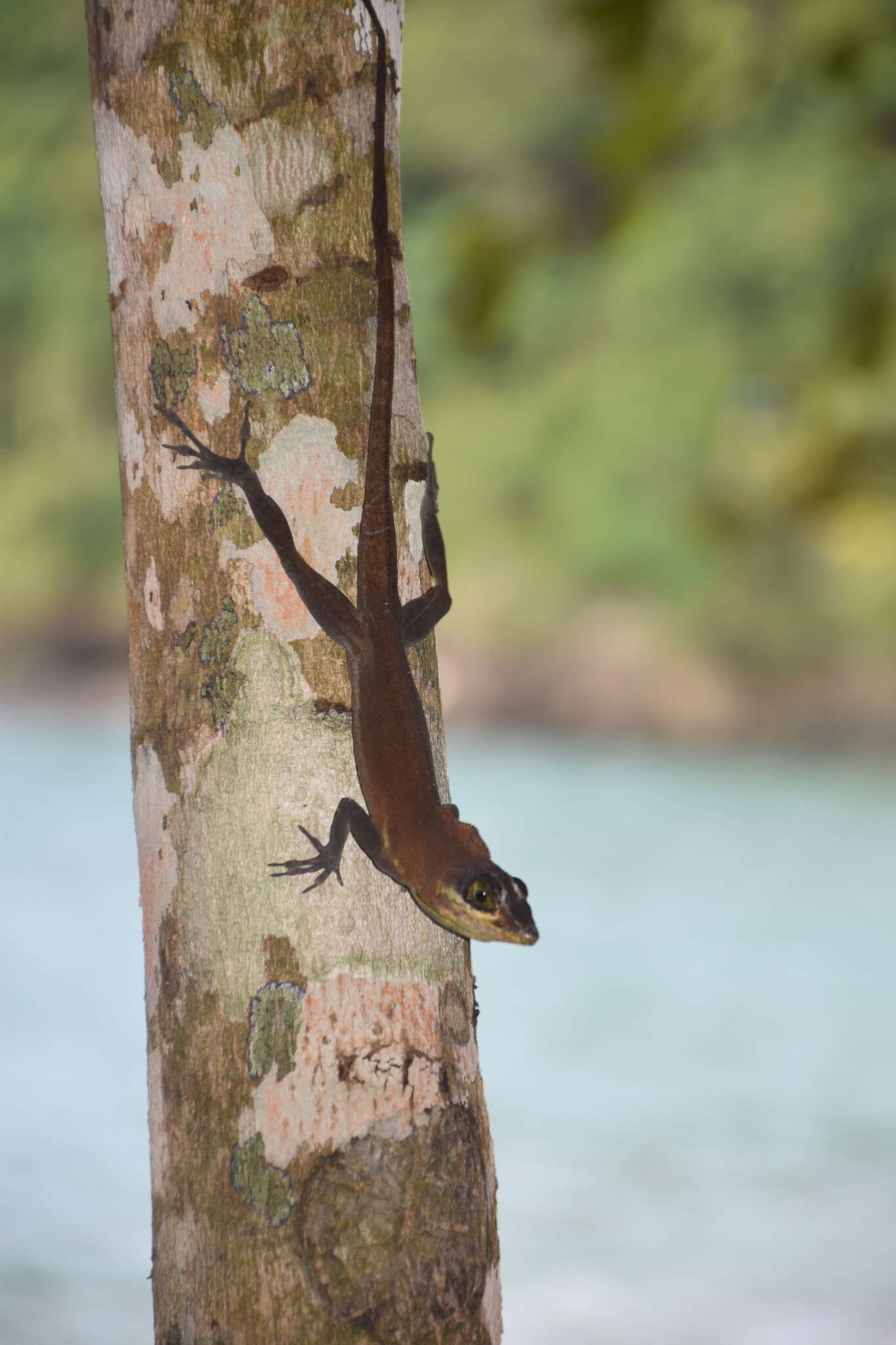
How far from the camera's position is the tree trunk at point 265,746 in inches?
45.8

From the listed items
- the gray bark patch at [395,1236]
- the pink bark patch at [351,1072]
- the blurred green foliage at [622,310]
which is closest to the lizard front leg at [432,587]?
the pink bark patch at [351,1072]

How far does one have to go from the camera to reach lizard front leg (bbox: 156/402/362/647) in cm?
123

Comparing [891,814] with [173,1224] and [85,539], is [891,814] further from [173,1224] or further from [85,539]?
[85,539]

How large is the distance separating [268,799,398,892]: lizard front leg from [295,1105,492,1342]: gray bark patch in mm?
258

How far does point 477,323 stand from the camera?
36.0ft

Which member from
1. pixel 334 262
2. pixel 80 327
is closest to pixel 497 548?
pixel 80 327

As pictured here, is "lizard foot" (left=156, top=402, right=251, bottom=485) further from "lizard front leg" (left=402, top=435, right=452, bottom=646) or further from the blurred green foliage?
the blurred green foliage

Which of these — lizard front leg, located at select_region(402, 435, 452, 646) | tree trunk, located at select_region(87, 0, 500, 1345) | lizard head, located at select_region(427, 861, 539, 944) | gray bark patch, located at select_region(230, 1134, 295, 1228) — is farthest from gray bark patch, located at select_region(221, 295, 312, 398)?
gray bark patch, located at select_region(230, 1134, 295, 1228)

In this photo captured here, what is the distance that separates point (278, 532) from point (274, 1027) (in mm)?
492

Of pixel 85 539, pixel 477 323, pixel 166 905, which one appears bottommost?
pixel 166 905

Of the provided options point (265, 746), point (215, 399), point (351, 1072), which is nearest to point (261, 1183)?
point (351, 1072)

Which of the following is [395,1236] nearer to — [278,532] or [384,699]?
[384,699]

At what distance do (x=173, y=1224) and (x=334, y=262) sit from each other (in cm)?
100

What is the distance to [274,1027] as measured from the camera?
1.17 metres
